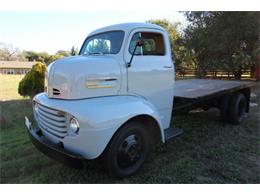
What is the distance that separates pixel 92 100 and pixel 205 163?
83.4 inches

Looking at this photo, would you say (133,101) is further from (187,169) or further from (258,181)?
(258,181)

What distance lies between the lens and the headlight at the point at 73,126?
301cm

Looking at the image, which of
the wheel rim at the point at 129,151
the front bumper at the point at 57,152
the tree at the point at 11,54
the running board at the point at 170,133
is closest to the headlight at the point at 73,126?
the front bumper at the point at 57,152

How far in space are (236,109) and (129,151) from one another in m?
3.79

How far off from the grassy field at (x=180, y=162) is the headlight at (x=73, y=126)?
0.49 metres

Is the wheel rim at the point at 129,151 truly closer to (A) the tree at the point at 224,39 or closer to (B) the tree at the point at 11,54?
(A) the tree at the point at 224,39

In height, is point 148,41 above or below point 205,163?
above

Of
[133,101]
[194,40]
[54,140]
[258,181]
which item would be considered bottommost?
[258,181]

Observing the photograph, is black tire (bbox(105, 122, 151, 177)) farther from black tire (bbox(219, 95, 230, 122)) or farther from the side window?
black tire (bbox(219, 95, 230, 122))

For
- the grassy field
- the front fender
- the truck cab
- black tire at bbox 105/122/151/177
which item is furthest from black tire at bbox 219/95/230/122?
the front fender

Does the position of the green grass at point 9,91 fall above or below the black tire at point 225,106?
below

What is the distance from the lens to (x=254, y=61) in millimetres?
13953

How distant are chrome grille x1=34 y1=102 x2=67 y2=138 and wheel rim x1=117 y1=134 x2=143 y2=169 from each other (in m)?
0.77

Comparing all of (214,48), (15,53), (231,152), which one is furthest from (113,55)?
(15,53)
